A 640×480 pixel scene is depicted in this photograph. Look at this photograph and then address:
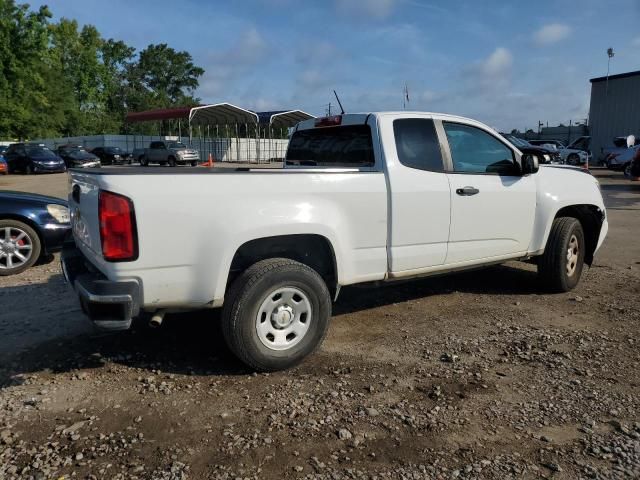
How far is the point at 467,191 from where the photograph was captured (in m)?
4.62

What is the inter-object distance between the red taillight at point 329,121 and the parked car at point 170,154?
98.0 feet

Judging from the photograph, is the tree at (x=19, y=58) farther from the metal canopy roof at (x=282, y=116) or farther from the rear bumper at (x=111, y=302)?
the rear bumper at (x=111, y=302)

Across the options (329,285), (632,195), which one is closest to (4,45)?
(632,195)

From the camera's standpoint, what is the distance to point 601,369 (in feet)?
12.5

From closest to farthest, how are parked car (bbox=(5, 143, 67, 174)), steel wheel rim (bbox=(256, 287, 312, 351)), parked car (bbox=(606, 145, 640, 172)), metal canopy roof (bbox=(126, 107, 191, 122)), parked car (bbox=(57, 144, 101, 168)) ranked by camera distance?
steel wheel rim (bbox=(256, 287, 312, 351))
parked car (bbox=(606, 145, 640, 172))
parked car (bbox=(5, 143, 67, 174))
parked car (bbox=(57, 144, 101, 168))
metal canopy roof (bbox=(126, 107, 191, 122))

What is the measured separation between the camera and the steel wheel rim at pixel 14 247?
633cm

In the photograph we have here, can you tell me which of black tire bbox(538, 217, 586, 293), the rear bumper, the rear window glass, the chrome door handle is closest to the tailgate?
the rear bumper

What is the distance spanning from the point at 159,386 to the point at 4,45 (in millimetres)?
52862

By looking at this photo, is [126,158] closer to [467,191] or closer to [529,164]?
[529,164]

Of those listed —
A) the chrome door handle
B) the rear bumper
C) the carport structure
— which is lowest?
the rear bumper

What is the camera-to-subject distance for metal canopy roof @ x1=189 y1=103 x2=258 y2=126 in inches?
1510

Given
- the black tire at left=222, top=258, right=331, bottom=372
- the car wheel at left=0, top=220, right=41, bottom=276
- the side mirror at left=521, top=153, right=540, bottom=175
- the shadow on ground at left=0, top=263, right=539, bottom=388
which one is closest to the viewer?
the black tire at left=222, top=258, right=331, bottom=372

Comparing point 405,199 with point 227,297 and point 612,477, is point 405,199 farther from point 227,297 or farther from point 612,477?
point 612,477

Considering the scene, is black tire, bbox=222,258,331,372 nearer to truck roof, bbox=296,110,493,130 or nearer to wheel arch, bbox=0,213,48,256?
truck roof, bbox=296,110,493,130
